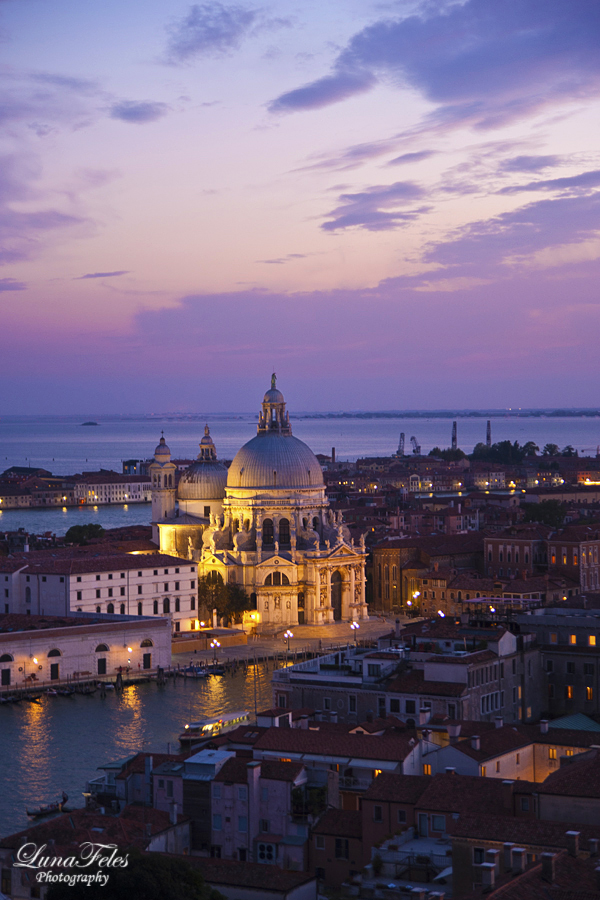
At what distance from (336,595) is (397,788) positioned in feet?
105

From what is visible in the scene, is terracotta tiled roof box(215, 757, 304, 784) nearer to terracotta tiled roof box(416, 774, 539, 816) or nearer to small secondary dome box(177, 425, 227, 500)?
terracotta tiled roof box(416, 774, 539, 816)

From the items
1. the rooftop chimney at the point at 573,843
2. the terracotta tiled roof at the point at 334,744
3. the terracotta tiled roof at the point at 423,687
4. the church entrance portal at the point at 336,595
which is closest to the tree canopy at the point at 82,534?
the church entrance portal at the point at 336,595

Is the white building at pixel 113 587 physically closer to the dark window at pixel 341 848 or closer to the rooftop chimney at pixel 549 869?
the dark window at pixel 341 848

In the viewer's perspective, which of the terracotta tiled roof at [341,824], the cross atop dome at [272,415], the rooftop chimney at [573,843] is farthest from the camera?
the cross atop dome at [272,415]

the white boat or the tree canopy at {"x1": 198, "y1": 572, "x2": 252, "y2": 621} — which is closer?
the white boat

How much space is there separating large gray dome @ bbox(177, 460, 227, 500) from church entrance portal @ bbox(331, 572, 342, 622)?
617 centimetres

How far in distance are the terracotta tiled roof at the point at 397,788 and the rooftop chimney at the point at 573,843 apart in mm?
3152

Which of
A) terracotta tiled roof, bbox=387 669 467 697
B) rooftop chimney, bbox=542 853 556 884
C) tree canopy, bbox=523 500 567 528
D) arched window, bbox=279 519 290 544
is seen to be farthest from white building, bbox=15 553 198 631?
rooftop chimney, bbox=542 853 556 884

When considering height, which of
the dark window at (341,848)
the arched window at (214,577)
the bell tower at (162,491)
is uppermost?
the bell tower at (162,491)

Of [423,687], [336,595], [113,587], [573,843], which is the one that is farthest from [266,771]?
[336,595]

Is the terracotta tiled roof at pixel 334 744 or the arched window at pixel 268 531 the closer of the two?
the terracotta tiled roof at pixel 334 744

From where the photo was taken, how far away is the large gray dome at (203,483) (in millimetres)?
56406

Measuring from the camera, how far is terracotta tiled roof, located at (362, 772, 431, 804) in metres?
20.1

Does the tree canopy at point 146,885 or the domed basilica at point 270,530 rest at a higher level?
the domed basilica at point 270,530
